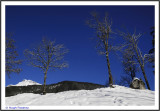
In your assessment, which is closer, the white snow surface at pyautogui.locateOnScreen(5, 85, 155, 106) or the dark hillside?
the white snow surface at pyautogui.locateOnScreen(5, 85, 155, 106)

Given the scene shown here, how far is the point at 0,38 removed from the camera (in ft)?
26.8

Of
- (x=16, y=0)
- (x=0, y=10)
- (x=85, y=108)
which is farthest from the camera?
(x=0, y=10)

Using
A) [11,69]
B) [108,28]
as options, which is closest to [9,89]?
[11,69]

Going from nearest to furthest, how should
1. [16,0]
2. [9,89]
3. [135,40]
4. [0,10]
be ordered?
[16,0]
[0,10]
[135,40]
[9,89]

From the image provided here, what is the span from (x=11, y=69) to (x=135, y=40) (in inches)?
572

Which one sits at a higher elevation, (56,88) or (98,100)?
(98,100)

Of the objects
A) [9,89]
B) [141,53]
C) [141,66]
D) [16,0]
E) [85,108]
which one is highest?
[16,0]

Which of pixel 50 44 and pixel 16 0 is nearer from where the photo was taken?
pixel 16 0

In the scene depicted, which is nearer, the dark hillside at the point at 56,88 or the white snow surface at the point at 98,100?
the white snow surface at the point at 98,100

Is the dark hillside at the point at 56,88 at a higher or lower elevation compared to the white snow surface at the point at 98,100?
lower

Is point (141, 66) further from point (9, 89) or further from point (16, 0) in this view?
point (9, 89)

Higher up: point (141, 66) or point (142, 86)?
point (141, 66)

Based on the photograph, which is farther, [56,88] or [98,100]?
[56,88]

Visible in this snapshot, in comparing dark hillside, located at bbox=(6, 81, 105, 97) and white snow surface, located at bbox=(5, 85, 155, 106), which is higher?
white snow surface, located at bbox=(5, 85, 155, 106)
